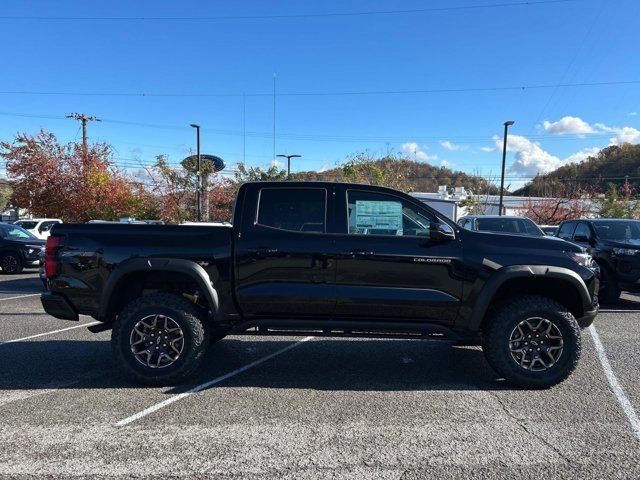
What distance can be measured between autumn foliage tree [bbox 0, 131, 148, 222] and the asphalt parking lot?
2131 centimetres

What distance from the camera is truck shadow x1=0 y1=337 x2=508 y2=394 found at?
4887 mm

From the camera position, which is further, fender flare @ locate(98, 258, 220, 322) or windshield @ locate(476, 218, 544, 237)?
windshield @ locate(476, 218, 544, 237)

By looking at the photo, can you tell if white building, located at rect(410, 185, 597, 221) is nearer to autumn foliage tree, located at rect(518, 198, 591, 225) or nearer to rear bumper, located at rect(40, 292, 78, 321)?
autumn foliage tree, located at rect(518, 198, 591, 225)

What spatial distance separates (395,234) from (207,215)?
24.6 metres

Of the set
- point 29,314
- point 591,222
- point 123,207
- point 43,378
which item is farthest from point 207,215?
point 43,378

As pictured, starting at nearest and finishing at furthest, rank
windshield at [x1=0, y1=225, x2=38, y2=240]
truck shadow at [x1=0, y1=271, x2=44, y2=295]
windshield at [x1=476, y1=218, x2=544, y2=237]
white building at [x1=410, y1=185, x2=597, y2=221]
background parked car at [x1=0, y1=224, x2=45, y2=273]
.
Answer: windshield at [x1=476, y1=218, x2=544, y2=237]
truck shadow at [x1=0, y1=271, x2=44, y2=295]
background parked car at [x1=0, y1=224, x2=45, y2=273]
windshield at [x1=0, y1=225, x2=38, y2=240]
white building at [x1=410, y1=185, x2=597, y2=221]

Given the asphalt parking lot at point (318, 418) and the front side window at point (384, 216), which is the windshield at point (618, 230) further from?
the front side window at point (384, 216)

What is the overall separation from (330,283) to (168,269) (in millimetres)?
1602

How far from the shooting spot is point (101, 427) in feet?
12.6

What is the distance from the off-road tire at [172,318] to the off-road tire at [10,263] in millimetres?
12158

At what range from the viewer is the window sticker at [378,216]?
488cm

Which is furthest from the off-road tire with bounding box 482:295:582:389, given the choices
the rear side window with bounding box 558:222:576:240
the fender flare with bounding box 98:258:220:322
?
the rear side window with bounding box 558:222:576:240

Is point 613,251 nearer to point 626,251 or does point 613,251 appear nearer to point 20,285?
point 626,251

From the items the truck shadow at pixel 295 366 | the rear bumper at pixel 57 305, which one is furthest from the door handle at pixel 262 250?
the rear bumper at pixel 57 305
